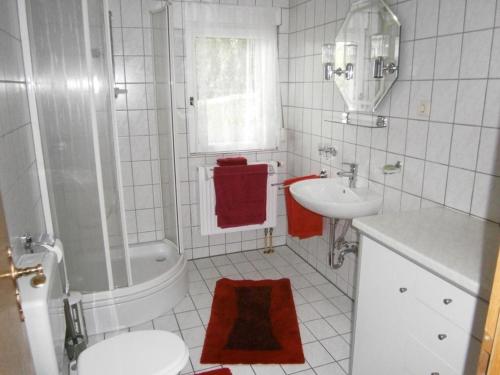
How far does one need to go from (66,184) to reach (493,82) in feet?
6.68

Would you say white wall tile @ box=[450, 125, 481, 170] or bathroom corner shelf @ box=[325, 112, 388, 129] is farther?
bathroom corner shelf @ box=[325, 112, 388, 129]

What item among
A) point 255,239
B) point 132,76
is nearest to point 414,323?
point 255,239

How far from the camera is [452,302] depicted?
1.29 metres

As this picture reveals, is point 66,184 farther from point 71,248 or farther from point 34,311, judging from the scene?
point 34,311

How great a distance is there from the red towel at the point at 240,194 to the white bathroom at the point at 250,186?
0.02m

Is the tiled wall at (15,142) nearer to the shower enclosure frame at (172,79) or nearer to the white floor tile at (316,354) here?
the shower enclosure frame at (172,79)

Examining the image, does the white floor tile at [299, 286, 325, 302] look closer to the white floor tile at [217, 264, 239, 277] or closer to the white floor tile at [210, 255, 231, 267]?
the white floor tile at [217, 264, 239, 277]

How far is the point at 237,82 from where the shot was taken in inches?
124

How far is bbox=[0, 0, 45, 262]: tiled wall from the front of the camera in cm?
142

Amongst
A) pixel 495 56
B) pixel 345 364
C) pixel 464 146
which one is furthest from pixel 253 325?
pixel 495 56

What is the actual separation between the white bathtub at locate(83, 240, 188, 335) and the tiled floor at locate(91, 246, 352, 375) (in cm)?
6

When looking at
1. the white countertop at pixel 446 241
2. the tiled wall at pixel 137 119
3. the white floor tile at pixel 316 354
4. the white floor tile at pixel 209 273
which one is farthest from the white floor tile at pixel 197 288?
the white countertop at pixel 446 241

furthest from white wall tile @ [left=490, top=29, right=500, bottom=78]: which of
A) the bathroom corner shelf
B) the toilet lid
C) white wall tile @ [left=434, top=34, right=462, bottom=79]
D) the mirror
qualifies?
the toilet lid

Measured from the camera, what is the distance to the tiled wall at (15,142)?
4.66 feet
